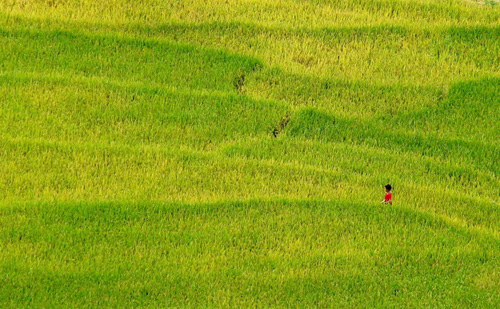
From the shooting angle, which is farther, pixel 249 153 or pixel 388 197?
pixel 249 153

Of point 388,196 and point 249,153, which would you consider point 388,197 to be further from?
point 249,153

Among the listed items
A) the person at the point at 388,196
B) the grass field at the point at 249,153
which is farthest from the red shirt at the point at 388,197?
the grass field at the point at 249,153

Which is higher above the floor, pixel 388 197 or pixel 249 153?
pixel 249 153

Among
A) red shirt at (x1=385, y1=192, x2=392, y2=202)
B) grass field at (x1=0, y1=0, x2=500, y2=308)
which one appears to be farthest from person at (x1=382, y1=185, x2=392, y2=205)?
grass field at (x1=0, y1=0, x2=500, y2=308)

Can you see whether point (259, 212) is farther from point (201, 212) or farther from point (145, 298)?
point (145, 298)

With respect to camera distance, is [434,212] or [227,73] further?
[227,73]

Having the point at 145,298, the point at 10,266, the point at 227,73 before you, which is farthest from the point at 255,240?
the point at 227,73

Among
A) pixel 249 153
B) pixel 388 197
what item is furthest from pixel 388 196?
pixel 249 153

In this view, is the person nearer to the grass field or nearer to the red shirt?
the red shirt
